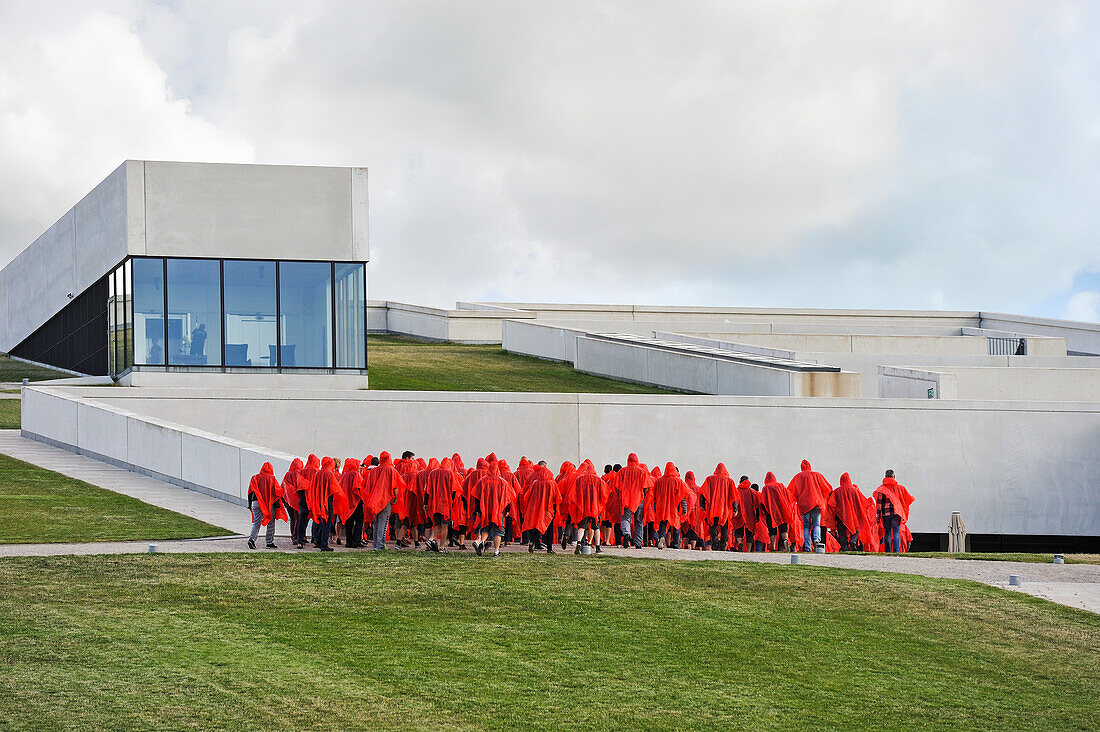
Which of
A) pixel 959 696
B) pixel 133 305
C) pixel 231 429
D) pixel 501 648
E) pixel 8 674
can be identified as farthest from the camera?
pixel 133 305

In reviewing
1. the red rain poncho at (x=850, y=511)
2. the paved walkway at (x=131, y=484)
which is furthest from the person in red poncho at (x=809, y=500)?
the paved walkway at (x=131, y=484)

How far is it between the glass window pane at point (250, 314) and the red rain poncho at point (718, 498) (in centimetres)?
1384

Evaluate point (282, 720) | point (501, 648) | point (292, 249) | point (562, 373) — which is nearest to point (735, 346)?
point (562, 373)

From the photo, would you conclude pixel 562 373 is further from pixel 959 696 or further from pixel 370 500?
pixel 959 696

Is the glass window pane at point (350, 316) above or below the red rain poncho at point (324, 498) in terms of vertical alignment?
above

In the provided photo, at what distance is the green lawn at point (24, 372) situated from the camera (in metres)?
34.2

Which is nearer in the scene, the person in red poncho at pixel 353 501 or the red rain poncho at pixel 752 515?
the person in red poncho at pixel 353 501

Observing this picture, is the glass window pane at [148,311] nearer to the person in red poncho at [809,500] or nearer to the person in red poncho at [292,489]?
the person in red poncho at [292,489]

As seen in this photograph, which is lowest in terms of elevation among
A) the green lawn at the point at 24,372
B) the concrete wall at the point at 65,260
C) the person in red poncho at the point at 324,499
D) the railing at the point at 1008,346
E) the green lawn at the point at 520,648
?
the green lawn at the point at 520,648

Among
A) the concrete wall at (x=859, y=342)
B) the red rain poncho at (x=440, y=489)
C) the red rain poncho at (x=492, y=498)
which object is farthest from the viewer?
the concrete wall at (x=859, y=342)

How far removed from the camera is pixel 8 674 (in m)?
9.43

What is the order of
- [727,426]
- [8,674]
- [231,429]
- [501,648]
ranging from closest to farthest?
[8,674]
[501,648]
[231,429]
[727,426]

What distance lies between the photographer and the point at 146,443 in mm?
21594

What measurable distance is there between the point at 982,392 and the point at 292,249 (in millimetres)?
16380
